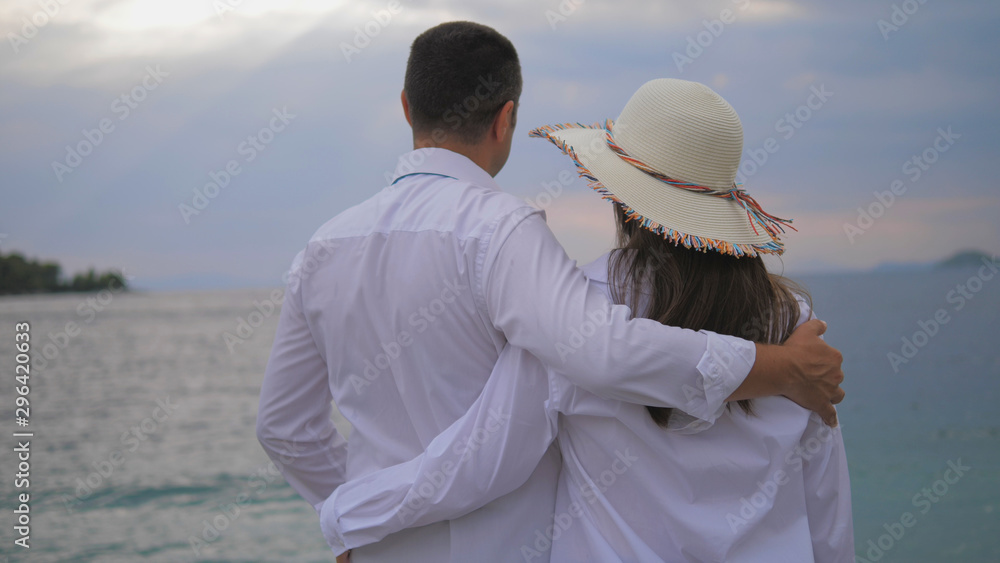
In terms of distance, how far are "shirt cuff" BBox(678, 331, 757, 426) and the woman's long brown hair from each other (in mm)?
105

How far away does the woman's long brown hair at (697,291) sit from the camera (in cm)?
155

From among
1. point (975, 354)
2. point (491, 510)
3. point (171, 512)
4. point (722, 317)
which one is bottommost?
point (975, 354)

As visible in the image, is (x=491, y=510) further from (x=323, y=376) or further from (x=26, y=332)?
(x=26, y=332)

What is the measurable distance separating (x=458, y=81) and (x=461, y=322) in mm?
571

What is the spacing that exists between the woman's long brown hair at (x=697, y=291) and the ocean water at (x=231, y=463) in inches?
60.0

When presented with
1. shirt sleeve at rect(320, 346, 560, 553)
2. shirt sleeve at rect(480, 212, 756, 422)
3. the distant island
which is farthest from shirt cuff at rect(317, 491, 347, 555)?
the distant island

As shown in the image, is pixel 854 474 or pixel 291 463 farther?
pixel 854 474

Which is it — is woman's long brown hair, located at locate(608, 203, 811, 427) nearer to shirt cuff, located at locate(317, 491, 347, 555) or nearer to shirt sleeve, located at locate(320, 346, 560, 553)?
shirt sleeve, located at locate(320, 346, 560, 553)

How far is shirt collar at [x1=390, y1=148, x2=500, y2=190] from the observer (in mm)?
1689

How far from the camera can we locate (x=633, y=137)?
1.72 meters

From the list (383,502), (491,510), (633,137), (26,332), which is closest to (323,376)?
(383,502)

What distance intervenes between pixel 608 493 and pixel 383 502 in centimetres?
49

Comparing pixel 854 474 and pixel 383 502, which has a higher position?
pixel 383 502

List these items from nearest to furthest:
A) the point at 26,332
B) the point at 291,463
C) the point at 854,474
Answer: the point at 291,463 < the point at 26,332 < the point at 854,474
